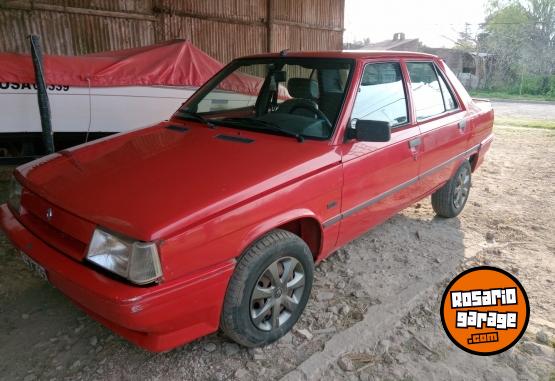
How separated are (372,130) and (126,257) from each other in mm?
1647

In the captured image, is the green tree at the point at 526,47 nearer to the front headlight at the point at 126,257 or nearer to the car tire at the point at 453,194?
the car tire at the point at 453,194

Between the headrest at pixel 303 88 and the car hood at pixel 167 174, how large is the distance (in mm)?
553

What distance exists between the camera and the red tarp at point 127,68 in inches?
181

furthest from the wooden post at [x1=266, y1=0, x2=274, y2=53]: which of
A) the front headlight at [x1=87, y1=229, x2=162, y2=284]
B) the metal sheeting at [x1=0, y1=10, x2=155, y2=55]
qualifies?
the front headlight at [x1=87, y1=229, x2=162, y2=284]

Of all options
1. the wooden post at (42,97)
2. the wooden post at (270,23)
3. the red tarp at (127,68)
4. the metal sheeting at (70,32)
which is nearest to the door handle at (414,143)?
the red tarp at (127,68)

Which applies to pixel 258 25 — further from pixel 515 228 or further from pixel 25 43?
pixel 515 228

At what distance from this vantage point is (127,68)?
522cm

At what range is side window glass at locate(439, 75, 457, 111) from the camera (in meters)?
3.96

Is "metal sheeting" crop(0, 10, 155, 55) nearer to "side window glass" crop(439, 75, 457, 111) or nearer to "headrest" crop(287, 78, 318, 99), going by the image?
"headrest" crop(287, 78, 318, 99)

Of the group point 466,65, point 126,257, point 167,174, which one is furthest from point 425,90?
point 466,65

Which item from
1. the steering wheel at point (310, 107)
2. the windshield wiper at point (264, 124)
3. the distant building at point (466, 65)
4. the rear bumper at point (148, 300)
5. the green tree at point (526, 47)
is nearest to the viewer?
the rear bumper at point (148, 300)

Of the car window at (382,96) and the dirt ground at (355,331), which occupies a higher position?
the car window at (382,96)

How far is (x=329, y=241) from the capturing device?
2744 mm

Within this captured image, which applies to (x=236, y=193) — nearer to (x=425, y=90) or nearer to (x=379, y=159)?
(x=379, y=159)
